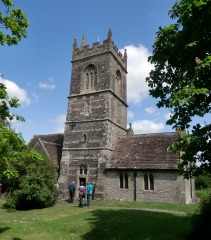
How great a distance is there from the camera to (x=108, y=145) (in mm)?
28312

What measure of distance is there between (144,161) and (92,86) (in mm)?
11187

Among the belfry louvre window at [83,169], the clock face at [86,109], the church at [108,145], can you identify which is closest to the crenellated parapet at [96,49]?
the church at [108,145]

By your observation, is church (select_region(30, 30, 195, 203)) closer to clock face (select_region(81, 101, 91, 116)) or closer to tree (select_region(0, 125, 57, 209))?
clock face (select_region(81, 101, 91, 116))

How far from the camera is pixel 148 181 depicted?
25484 mm

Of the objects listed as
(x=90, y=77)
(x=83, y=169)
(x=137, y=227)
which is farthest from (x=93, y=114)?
(x=137, y=227)

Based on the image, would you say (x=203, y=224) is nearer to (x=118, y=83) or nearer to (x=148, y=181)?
(x=148, y=181)

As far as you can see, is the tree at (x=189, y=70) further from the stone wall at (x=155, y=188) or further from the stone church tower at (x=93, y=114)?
the stone church tower at (x=93, y=114)

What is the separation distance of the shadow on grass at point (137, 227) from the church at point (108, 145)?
8.43 meters

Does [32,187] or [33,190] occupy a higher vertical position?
[32,187]

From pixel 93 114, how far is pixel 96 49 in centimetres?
842

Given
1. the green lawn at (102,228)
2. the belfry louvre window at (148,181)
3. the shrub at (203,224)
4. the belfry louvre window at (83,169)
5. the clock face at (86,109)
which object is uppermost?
the clock face at (86,109)

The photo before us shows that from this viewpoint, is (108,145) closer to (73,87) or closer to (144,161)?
(144,161)

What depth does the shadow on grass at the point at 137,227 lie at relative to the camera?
1188cm

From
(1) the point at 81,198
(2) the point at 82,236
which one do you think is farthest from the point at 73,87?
(2) the point at 82,236
